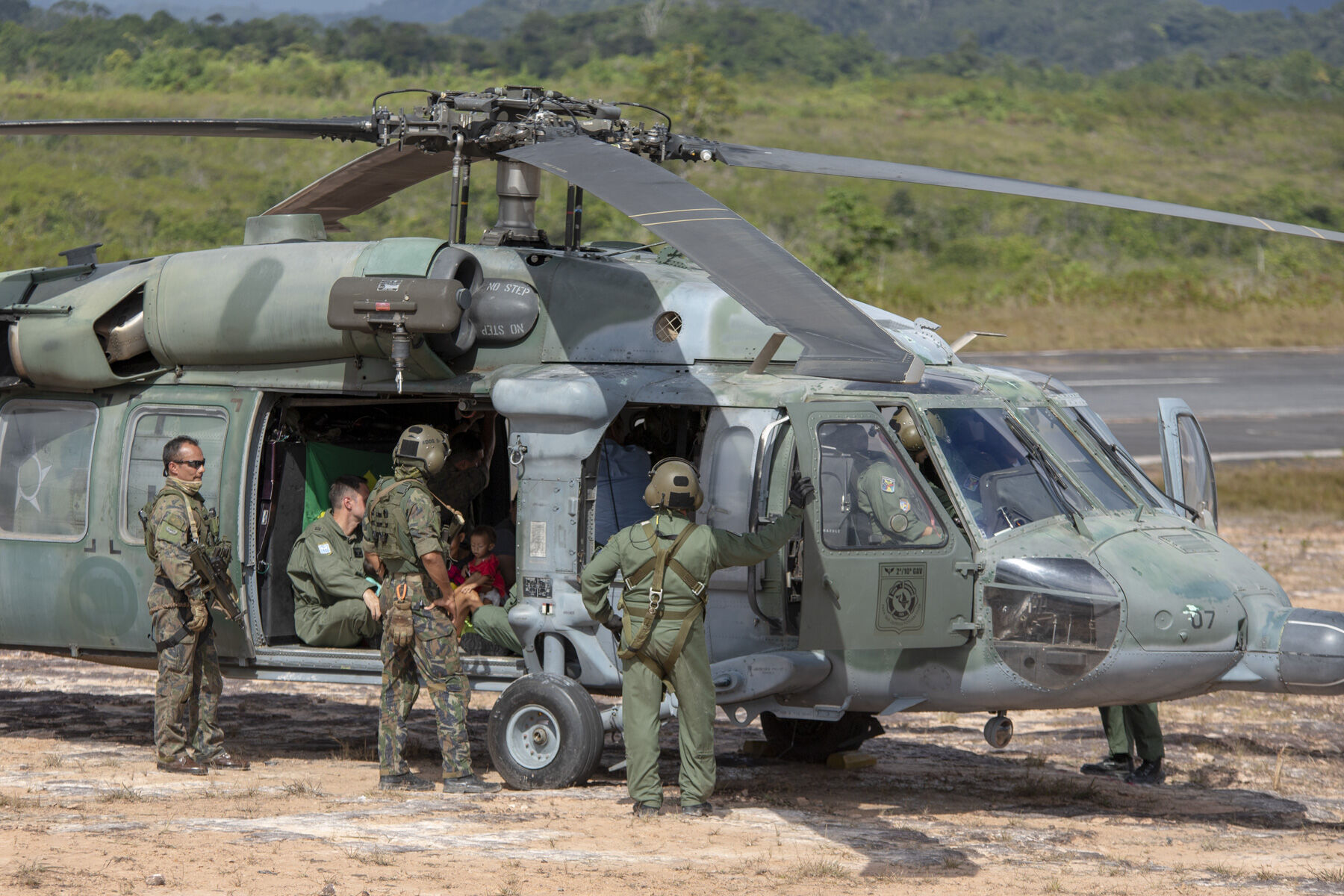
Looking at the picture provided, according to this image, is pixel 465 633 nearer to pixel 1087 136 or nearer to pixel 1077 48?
pixel 1087 136

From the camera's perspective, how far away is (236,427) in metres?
8.56

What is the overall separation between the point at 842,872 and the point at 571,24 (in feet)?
324

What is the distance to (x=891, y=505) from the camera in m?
7.45

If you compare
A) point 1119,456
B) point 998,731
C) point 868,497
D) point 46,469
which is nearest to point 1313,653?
point 998,731

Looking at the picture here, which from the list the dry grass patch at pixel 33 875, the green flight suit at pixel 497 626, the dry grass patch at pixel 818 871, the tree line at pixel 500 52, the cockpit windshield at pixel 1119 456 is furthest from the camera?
the tree line at pixel 500 52

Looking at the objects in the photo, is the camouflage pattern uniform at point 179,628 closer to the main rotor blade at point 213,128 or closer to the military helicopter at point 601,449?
the military helicopter at point 601,449

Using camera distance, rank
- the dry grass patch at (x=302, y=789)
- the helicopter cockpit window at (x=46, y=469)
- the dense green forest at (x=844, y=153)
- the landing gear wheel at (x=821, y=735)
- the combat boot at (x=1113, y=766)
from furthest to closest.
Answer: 1. the dense green forest at (x=844, y=153)
2. the landing gear wheel at (x=821, y=735)
3. the combat boot at (x=1113, y=766)
4. the helicopter cockpit window at (x=46, y=469)
5. the dry grass patch at (x=302, y=789)

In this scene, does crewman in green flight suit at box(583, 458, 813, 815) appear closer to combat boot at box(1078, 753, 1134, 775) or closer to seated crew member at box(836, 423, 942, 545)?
seated crew member at box(836, 423, 942, 545)

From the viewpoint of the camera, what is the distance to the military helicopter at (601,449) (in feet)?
23.7

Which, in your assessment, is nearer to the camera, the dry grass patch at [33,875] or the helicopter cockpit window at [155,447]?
the dry grass patch at [33,875]

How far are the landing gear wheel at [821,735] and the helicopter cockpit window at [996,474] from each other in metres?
2.25

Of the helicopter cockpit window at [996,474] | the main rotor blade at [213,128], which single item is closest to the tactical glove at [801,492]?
the helicopter cockpit window at [996,474]

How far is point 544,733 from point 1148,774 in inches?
141

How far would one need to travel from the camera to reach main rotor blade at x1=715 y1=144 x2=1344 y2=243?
755 centimetres
